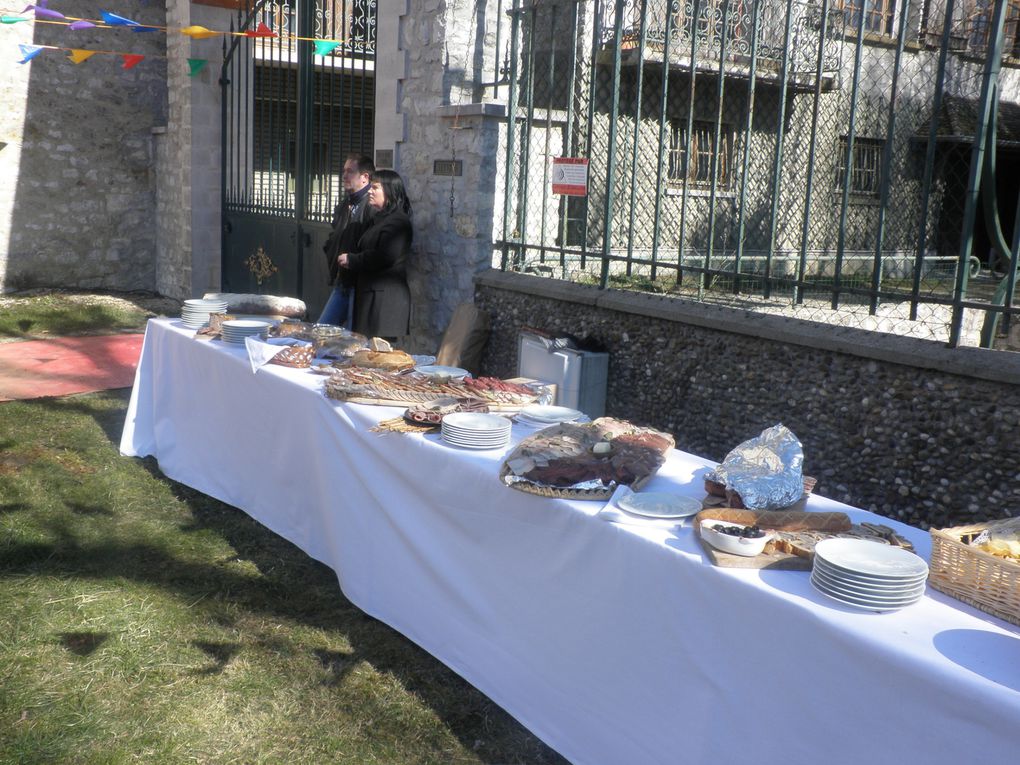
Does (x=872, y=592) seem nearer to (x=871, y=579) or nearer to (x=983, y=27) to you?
(x=871, y=579)

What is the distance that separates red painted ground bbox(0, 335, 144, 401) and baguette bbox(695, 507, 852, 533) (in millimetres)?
5753

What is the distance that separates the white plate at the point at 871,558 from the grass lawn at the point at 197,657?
112cm

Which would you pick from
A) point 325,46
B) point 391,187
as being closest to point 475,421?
point 391,187

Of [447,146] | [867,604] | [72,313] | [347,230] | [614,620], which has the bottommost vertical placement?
[72,313]

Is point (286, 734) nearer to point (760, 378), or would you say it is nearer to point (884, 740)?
point (884, 740)

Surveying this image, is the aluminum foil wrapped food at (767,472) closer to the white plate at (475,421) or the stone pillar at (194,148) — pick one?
the white plate at (475,421)

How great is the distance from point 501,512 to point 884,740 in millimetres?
1263

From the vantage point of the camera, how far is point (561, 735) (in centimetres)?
261

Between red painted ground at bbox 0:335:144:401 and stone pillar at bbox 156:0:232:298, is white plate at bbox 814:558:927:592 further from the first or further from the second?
stone pillar at bbox 156:0:232:298

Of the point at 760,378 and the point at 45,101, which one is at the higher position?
the point at 45,101

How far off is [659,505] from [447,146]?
4061 mm

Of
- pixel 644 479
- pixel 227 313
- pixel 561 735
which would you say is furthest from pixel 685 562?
pixel 227 313

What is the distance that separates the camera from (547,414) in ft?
11.3

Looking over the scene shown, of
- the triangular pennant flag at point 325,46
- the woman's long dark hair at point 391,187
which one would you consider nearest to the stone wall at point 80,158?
the triangular pennant flag at point 325,46
